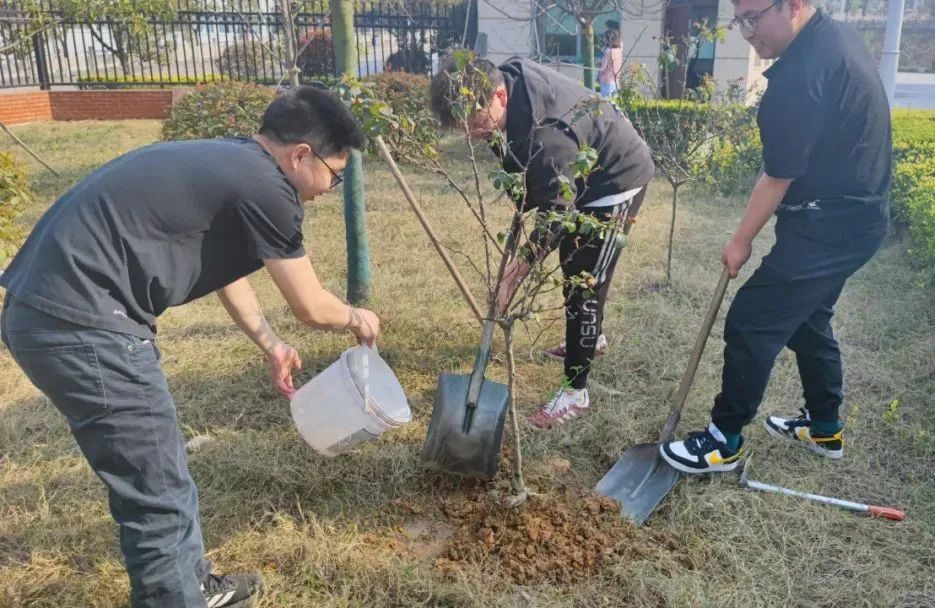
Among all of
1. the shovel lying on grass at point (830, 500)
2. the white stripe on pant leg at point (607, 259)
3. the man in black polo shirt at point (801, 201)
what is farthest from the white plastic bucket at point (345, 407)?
the shovel lying on grass at point (830, 500)

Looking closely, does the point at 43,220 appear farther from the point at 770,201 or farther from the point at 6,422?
the point at 770,201

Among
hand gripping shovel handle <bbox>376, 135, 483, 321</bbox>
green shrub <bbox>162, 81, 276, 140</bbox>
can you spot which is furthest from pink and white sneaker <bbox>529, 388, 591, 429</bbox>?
green shrub <bbox>162, 81, 276, 140</bbox>

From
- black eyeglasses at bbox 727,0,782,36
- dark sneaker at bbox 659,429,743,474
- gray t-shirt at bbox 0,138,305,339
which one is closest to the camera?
gray t-shirt at bbox 0,138,305,339

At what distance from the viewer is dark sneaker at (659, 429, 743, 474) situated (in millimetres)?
→ 2721

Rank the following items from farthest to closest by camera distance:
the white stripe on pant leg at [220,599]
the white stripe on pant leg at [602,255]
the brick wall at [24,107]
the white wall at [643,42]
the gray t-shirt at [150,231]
→ the brick wall at [24,107] < the white wall at [643,42] < the white stripe on pant leg at [602,255] < the white stripe on pant leg at [220,599] < the gray t-shirt at [150,231]

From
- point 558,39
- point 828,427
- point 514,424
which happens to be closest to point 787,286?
point 828,427

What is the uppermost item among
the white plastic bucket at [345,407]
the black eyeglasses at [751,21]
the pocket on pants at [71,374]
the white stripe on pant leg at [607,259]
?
the black eyeglasses at [751,21]

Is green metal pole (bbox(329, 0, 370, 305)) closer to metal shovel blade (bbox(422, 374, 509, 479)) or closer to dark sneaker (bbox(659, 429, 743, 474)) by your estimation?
metal shovel blade (bbox(422, 374, 509, 479))

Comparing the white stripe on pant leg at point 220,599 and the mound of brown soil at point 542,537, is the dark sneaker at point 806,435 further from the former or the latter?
the white stripe on pant leg at point 220,599

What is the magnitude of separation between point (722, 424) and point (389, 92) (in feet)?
25.7

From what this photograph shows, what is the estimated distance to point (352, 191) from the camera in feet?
13.8

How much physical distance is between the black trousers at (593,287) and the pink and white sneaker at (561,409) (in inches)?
2.4

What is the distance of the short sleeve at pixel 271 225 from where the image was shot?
174cm

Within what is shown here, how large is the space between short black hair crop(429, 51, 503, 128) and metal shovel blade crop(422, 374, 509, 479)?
94cm
